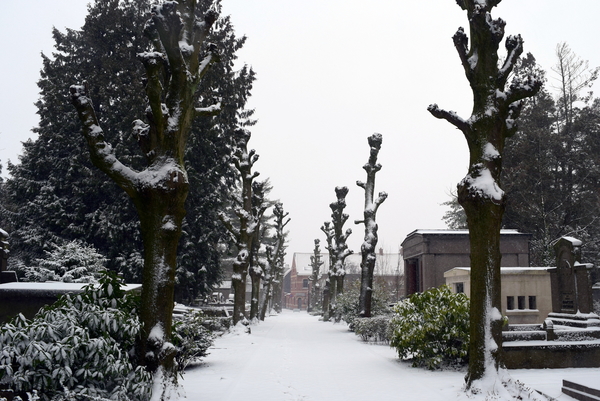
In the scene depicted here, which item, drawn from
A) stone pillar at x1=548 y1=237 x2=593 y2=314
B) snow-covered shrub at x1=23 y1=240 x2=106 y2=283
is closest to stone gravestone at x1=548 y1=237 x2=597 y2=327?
stone pillar at x1=548 y1=237 x2=593 y2=314

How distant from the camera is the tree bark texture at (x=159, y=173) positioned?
743cm

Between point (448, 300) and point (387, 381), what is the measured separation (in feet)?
9.82

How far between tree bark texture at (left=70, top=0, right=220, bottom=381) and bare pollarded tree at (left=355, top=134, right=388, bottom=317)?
45.2 feet

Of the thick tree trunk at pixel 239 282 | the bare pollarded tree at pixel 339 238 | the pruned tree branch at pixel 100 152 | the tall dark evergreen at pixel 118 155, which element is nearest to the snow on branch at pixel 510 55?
the pruned tree branch at pixel 100 152

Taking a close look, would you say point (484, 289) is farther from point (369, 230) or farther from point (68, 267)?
point (68, 267)

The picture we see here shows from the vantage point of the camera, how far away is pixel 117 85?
91.5 ft

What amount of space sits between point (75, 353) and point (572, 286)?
1478 centimetres

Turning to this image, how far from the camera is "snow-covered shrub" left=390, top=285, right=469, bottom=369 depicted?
10984 mm

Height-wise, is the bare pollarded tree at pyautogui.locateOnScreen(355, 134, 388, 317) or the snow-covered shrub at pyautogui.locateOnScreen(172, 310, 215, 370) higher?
the bare pollarded tree at pyautogui.locateOnScreen(355, 134, 388, 317)

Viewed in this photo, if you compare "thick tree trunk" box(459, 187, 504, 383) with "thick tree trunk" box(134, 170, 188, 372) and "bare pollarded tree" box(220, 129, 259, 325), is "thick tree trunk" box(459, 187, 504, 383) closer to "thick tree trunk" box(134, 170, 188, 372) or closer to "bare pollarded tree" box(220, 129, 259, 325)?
"thick tree trunk" box(134, 170, 188, 372)

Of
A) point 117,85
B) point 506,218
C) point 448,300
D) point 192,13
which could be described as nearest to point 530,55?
point 506,218

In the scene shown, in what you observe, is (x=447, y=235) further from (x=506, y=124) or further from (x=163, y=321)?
(x=163, y=321)

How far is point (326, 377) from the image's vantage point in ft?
33.3

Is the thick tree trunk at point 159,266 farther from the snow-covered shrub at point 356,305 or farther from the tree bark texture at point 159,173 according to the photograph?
the snow-covered shrub at point 356,305
